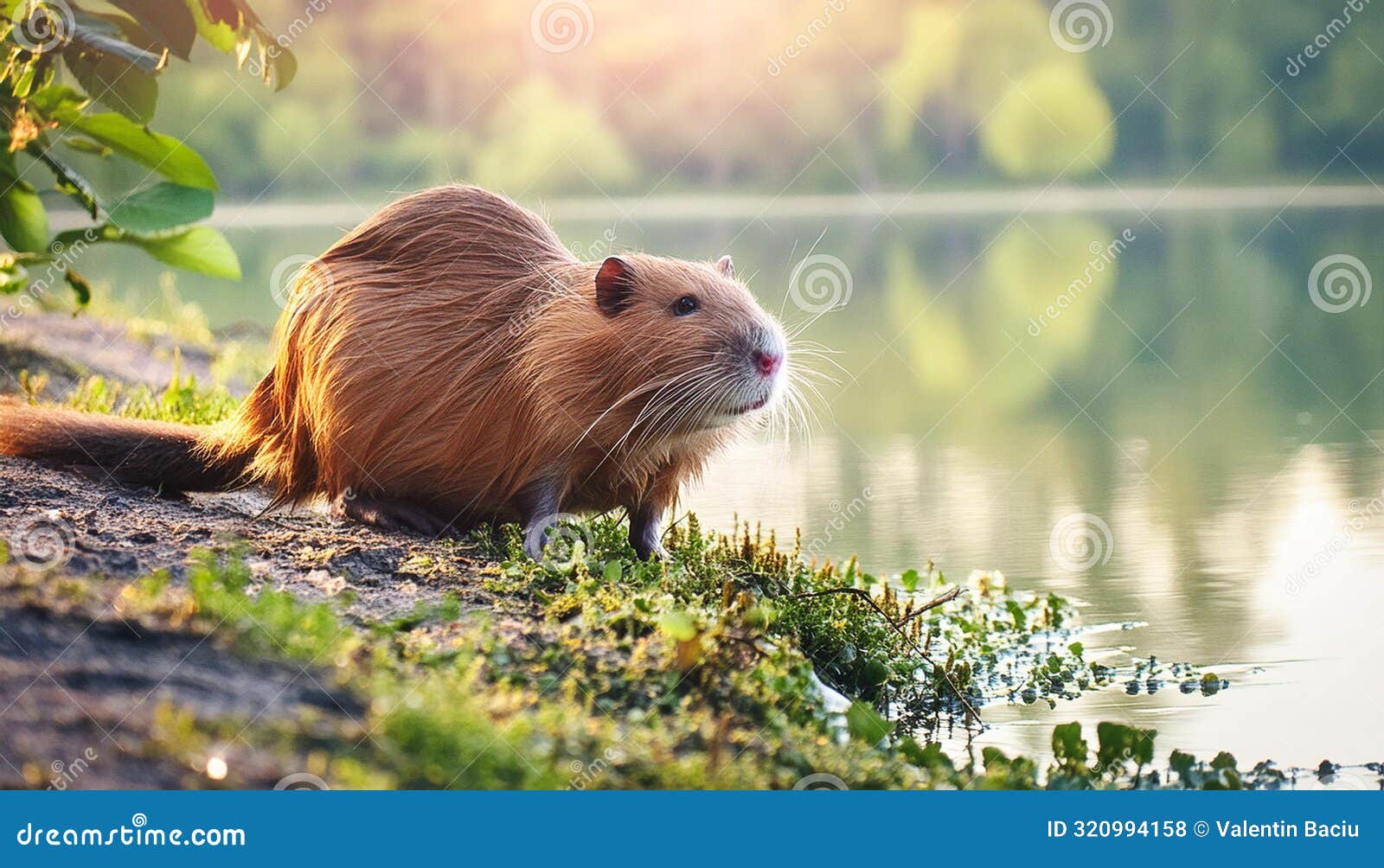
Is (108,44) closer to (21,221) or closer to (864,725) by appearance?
(21,221)

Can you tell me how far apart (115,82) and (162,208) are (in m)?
0.64

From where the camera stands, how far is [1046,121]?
31328mm

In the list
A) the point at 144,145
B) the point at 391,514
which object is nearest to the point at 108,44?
the point at 144,145

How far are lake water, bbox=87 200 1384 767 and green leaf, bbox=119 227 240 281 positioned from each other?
134cm

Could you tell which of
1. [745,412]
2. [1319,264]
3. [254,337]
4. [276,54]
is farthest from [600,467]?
[1319,264]

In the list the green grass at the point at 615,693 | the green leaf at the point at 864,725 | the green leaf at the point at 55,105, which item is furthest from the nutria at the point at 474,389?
the green leaf at the point at 864,725

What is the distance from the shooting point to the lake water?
4.79 m

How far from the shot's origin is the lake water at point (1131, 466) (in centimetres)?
479

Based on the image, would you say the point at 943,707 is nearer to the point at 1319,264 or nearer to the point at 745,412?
the point at 745,412

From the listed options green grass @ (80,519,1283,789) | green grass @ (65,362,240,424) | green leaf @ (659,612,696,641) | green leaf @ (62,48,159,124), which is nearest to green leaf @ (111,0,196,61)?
green leaf @ (62,48,159,124)

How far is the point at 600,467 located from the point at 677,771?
1.77m

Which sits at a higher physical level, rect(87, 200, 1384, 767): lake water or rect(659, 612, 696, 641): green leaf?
rect(87, 200, 1384, 767): lake water

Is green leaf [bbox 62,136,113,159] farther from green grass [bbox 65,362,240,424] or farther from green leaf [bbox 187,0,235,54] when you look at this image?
green grass [bbox 65,362,240,424]

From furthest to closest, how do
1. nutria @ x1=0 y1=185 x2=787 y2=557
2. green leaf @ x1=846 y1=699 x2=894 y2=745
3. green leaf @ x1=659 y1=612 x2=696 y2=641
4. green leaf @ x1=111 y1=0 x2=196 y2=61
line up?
green leaf @ x1=111 y1=0 x2=196 y2=61
nutria @ x1=0 y1=185 x2=787 y2=557
green leaf @ x1=846 y1=699 x2=894 y2=745
green leaf @ x1=659 y1=612 x2=696 y2=641
